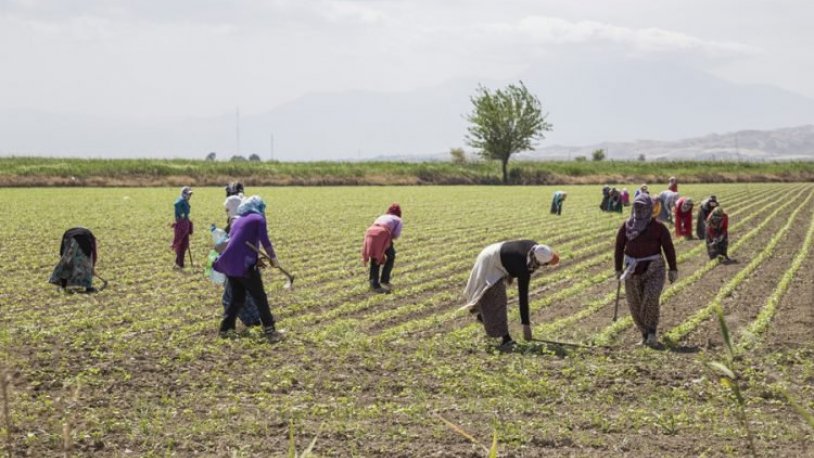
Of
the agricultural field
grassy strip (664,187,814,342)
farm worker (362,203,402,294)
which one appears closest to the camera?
the agricultural field

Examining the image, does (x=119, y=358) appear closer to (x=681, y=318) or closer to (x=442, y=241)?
(x=681, y=318)

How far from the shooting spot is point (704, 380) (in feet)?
29.5

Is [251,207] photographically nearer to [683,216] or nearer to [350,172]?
[683,216]

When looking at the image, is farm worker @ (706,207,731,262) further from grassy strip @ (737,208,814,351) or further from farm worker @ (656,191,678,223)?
farm worker @ (656,191,678,223)

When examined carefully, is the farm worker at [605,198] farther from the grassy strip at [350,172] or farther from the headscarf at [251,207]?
the grassy strip at [350,172]

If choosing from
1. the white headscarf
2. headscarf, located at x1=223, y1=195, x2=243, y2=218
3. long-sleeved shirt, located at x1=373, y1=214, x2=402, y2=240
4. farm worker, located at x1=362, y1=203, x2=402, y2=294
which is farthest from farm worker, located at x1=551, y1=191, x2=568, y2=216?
the white headscarf

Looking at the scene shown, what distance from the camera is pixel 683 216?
24.1 metres

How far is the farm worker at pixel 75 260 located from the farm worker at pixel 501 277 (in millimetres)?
6942

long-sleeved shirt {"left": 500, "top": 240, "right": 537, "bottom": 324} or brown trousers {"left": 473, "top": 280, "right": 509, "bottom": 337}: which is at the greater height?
long-sleeved shirt {"left": 500, "top": 240, "right": 537, "bottom": 324}

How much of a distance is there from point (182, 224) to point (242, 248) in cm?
680

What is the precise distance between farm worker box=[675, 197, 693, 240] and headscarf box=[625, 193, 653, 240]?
45.1 feet

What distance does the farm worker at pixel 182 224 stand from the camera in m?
17.0

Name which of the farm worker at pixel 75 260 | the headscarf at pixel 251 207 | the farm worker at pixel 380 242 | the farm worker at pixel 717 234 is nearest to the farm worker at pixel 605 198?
the farm worker at pixel 717 234

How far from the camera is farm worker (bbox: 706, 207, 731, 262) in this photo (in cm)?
1889
